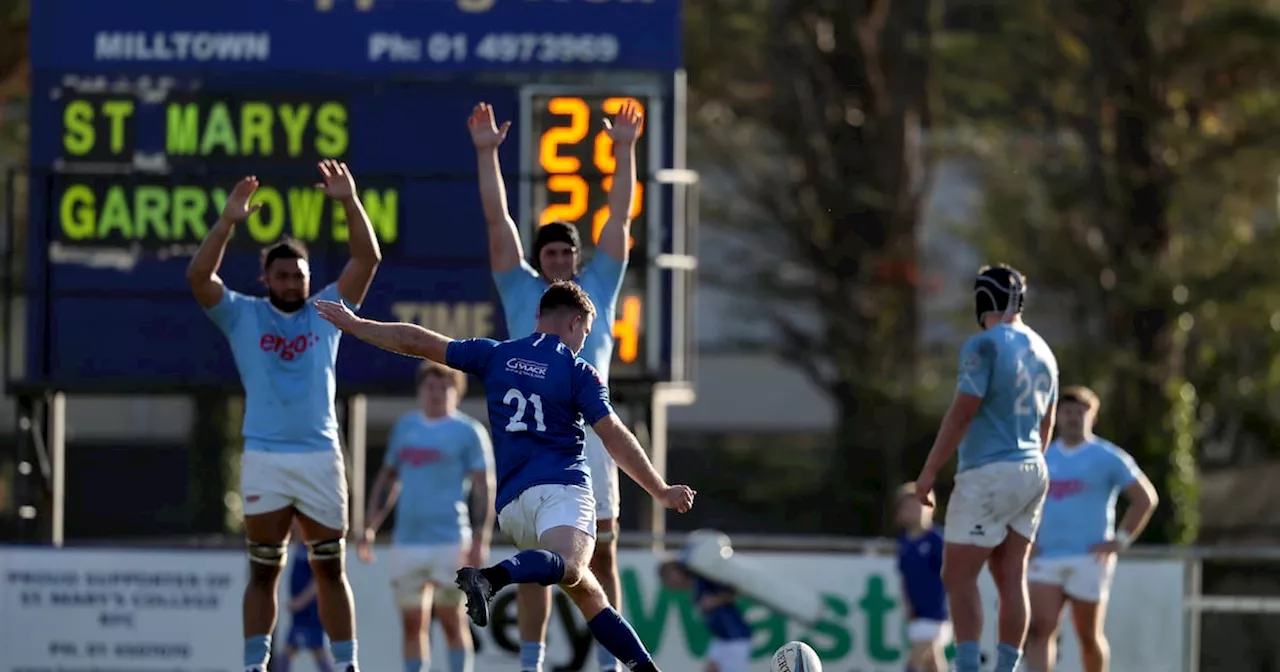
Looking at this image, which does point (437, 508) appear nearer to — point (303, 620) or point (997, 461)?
point (303, 620)

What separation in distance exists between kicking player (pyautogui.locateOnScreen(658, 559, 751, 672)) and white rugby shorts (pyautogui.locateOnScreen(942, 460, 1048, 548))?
5155 mm

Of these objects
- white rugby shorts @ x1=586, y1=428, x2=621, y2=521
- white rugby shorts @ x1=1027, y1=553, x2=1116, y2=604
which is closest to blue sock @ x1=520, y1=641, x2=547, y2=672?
white rugby shorts @ x1=586, y1=428, x2=621, y2=521

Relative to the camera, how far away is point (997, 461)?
1041 centimetres

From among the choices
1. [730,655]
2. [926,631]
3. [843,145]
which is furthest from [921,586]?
[843,145]

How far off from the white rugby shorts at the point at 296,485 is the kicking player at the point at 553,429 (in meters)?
1.22

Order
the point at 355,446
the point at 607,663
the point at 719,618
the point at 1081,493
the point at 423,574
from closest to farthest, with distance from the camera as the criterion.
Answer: the point at 607,663
the point at 1081,493
the point at 423,574
the point at 719,618
the point at 355,446

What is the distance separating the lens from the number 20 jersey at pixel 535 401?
353 inches

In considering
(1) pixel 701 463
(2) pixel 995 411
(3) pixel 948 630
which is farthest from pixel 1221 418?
(2) pixel 995 411

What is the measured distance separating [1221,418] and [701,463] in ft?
34.3

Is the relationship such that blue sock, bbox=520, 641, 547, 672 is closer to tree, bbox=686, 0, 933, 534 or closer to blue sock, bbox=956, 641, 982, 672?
blue sock, bbox=956, 641, 982, 672

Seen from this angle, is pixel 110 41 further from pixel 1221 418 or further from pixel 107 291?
pixel 1221 418

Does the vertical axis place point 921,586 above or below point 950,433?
below

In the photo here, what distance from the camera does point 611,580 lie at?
10.5 metres

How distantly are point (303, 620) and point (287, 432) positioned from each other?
245 inches
